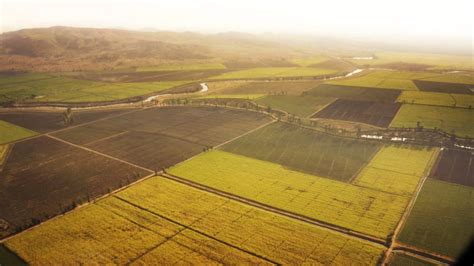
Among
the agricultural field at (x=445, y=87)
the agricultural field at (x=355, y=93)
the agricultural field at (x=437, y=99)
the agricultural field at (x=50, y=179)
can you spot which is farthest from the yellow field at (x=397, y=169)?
the agricultural field at (x=445, y=87)

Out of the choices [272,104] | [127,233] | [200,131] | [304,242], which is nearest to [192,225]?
[127,233]

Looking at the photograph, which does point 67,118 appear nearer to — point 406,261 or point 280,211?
point 280,211

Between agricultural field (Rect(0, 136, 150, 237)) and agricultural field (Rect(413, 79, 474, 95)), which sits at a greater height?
agricultural field (Rect(413, 79, 474, 95))

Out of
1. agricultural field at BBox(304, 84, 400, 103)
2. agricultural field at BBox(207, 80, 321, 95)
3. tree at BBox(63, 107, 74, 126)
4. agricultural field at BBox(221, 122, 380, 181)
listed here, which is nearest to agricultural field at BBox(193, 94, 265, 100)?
agricultural field at BBox(207, 80, 321, 95)

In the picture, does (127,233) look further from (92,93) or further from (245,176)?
(92,93)

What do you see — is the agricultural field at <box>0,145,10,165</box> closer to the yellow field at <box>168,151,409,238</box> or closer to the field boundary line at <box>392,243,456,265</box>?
the yellow field at <box>168,151,409,238</box>

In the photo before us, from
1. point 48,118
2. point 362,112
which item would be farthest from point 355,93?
point 48,118
